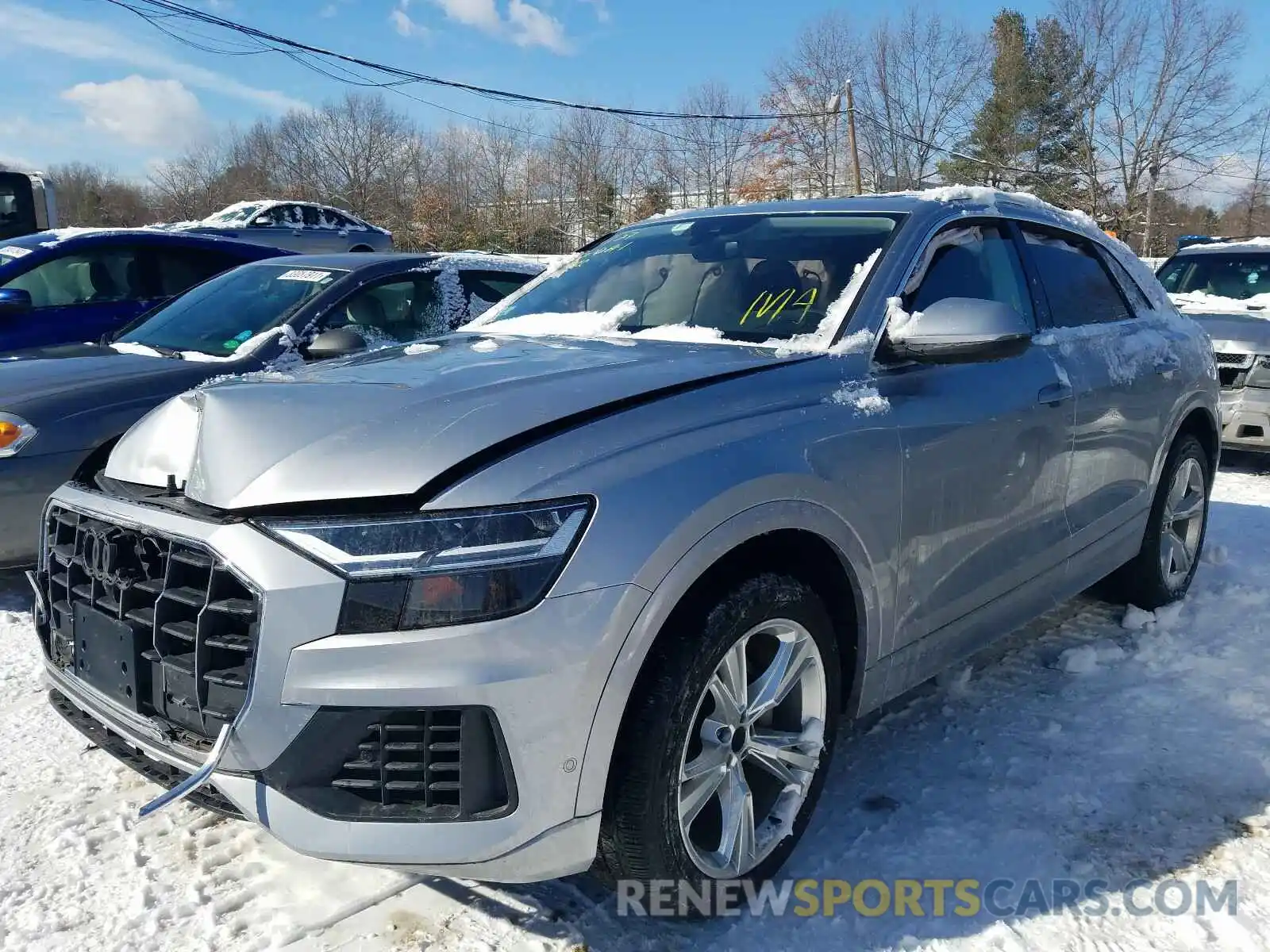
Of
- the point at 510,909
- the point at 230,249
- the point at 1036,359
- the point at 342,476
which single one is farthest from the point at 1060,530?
the point at 230,249

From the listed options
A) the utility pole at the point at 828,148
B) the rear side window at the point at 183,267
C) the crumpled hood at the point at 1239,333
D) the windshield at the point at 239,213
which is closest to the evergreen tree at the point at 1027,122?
the utility pole at the point at 828,148

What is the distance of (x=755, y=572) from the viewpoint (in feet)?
7.36

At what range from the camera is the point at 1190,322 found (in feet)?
15.0

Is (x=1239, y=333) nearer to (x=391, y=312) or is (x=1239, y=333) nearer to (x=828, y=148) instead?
(x=391, y=312)

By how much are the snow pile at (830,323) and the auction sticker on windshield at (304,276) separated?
3281 millimetres

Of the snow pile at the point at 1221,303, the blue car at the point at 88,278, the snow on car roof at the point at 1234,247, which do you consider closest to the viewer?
the blue car at the point at 88,278

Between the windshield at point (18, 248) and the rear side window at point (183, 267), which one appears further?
the rear side window at point (183, 267)

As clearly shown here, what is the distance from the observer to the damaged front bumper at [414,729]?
1.76m

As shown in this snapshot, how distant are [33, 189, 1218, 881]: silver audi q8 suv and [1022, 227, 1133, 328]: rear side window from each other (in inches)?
19.1

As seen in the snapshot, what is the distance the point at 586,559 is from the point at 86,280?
19.9 feet

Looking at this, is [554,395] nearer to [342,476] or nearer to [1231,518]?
[342,476]

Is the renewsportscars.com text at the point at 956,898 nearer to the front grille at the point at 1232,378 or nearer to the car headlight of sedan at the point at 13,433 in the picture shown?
the car headlight of sedan at the point at 13,433

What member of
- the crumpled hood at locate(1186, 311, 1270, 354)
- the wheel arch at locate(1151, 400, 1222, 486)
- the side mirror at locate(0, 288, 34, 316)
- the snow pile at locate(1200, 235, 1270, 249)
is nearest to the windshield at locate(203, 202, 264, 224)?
the side mirror at locate(0, 288, 34, 316)

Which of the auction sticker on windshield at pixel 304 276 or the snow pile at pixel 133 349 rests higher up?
the auction sticker on windshield at pixel 304 276
